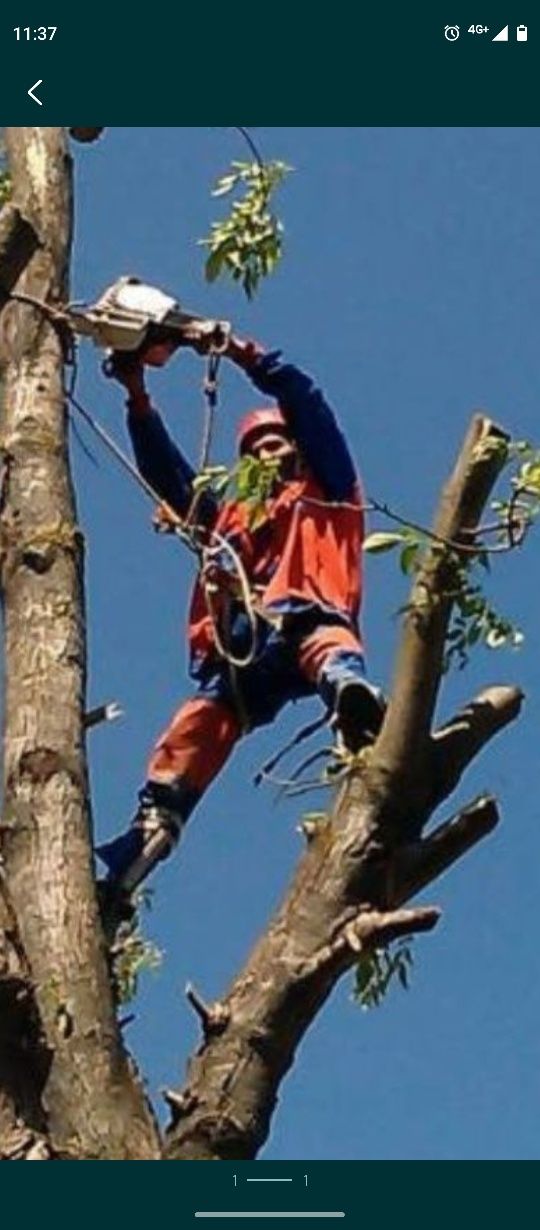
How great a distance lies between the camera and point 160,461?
5555mm

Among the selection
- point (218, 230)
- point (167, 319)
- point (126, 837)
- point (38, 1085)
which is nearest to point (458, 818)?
point (38, 1085)

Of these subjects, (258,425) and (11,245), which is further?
(258,425)

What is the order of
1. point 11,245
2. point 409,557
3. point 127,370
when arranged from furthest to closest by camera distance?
1. point 127,370
2. point 409,557
3. point 11,245

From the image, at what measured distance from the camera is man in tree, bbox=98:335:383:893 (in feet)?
15.9

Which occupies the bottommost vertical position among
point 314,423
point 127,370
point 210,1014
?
point 210,1014

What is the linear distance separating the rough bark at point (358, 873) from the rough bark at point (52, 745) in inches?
6.0

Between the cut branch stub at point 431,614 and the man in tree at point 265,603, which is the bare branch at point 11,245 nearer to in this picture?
the cut branch stub at point 431,614

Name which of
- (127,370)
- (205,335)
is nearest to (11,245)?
(205,335)

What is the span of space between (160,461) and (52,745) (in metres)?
1.47

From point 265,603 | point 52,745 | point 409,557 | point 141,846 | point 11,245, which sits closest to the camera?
point 11,245

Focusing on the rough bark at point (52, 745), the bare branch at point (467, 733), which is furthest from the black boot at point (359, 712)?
the rough bark at point (52, 745)

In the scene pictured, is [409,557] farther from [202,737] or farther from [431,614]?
[202,737]
